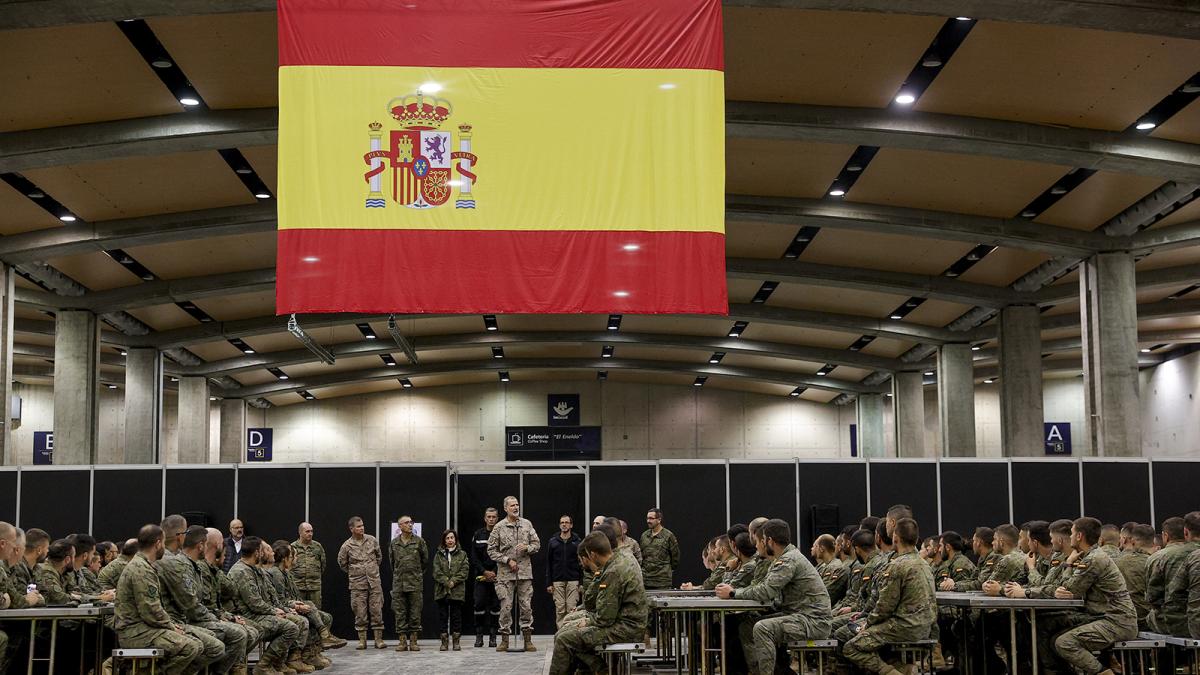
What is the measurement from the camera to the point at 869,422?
122ft

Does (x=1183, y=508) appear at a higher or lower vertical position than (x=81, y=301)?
lower

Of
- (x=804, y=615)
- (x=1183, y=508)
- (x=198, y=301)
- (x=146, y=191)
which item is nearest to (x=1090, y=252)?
(x=1183, y=508)

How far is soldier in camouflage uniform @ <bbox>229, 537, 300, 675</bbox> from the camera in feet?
37.8

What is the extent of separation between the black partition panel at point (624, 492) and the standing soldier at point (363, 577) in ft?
12.0

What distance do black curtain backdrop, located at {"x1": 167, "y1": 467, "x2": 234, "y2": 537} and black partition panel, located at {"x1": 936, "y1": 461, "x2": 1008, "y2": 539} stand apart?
10.6m

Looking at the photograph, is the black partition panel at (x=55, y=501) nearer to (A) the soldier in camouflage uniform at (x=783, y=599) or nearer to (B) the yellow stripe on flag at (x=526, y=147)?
(B) the yellow stripe on flag at (x=526, y=147)

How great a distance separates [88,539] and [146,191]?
8.12 m

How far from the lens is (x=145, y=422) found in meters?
27.7

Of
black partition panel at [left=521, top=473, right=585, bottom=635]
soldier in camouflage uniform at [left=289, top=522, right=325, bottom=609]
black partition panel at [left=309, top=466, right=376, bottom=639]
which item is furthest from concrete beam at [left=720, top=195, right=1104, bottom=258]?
soldier in camouflage uniform at [left=289, top=522, right=325, bottom=609]

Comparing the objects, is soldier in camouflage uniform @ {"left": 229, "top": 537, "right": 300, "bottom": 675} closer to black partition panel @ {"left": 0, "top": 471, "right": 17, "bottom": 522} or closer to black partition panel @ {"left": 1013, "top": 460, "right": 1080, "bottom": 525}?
black partition panel @ {"left": 0, "top": 471, "right": 17, "bottom": 522}

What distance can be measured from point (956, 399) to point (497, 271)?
21622mm

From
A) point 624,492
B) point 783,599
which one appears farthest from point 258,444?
point 783,599

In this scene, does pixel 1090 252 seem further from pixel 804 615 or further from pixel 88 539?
pixel 88 539

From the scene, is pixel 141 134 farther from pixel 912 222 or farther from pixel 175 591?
pixel 912 222
